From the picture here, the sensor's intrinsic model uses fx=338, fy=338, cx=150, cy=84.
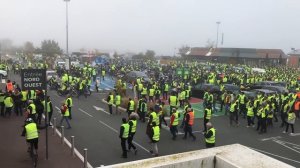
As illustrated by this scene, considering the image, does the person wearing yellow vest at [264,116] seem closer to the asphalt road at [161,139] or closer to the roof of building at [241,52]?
the asphalt road at [161,139]

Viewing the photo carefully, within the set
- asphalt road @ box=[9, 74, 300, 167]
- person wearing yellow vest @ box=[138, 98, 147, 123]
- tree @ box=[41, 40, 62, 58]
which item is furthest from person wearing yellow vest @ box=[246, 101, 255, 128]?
tree @ box=[41, 40, 62, 58]

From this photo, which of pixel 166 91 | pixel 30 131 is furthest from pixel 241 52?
pixel 30 131

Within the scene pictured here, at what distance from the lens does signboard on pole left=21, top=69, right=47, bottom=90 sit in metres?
11.8

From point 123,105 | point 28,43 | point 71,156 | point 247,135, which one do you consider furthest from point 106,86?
point 28,43

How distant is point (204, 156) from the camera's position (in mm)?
5320

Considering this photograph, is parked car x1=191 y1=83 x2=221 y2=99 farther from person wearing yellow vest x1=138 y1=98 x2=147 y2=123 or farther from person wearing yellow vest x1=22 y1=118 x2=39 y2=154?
person wearing yellow vest x1=22 y1=118 x2=39 y2=154

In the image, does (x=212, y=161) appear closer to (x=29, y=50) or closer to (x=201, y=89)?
(x=201, y=89)

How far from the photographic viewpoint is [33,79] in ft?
39.4

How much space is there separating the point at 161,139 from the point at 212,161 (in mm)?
10698

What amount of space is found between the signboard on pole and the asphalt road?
3.37 metres

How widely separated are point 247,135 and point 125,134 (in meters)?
7.50

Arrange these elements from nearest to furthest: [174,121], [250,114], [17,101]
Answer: [174,121]
[250,114]
[17,101]

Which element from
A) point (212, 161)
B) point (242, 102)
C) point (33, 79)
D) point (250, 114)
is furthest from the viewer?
point (242, 102)

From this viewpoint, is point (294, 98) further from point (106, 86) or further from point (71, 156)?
point (106, 86)
